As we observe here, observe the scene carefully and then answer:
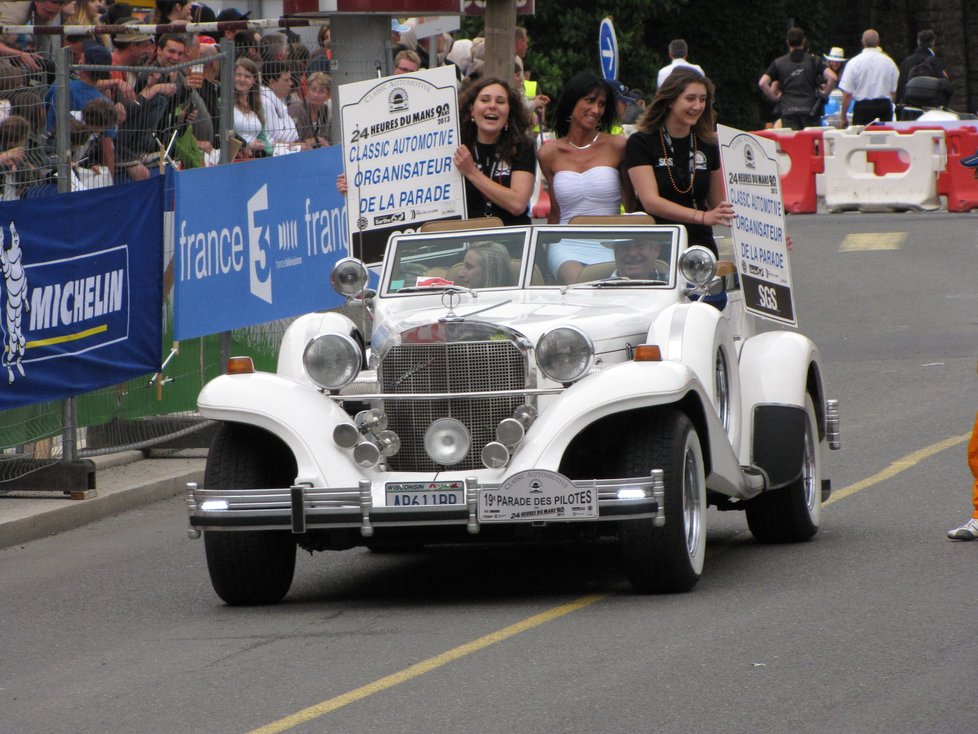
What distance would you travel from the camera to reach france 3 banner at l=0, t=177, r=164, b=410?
1090 centimetres

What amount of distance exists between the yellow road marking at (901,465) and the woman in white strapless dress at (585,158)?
6.93ft

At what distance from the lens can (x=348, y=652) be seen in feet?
23.5

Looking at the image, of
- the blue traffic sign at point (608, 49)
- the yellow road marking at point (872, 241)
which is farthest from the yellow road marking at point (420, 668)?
the blue traffic sign at point (608, 49)

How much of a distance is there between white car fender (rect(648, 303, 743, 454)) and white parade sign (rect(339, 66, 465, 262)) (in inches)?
104

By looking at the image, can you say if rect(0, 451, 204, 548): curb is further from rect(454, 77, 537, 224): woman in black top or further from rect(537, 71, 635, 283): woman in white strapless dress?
rect(537, 71, 635, 283): woman in white strapless dress

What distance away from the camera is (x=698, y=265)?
29.1 ft

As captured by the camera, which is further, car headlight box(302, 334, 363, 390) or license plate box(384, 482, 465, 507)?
car headlight box(302, 334, 363, 390)

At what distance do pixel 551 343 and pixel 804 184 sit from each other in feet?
61.4

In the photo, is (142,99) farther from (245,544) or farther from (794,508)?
(794,508)

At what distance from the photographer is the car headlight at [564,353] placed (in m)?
8.02

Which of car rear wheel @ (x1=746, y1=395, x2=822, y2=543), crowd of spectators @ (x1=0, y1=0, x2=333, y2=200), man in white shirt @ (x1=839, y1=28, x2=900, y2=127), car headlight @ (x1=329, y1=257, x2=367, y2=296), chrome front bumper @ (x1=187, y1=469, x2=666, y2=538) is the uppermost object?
man in white shirt @ (x1=839, y1=28, x2=900, y2=127)

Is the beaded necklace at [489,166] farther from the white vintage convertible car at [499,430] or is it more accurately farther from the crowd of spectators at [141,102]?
the crowd of spectators at [141,102]

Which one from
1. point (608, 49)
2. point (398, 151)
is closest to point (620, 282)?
point (398, 151)

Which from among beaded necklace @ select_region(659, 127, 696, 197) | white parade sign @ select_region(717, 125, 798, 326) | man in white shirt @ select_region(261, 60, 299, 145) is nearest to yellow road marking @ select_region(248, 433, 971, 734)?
white parade sign @ select_region(717, 125, 798, 326)
